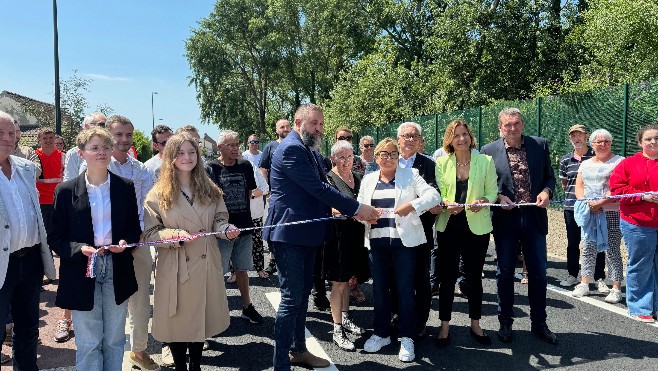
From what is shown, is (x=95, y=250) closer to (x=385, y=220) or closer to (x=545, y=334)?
(x=385, y=220)

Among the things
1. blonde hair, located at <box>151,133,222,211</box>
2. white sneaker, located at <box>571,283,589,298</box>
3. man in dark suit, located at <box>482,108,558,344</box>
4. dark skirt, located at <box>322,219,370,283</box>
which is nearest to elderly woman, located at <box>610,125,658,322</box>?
white sneaker, located at <box>571,283,589,298</box>

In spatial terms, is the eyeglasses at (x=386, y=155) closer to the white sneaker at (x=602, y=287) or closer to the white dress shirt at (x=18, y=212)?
the white dress shirt at (x=18, y=212)

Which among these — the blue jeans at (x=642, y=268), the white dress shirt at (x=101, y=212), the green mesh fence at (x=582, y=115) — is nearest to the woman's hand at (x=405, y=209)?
the white dress shirt at (x=101, y=212)

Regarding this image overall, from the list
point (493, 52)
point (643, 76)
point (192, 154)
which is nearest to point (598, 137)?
point (192, 154)

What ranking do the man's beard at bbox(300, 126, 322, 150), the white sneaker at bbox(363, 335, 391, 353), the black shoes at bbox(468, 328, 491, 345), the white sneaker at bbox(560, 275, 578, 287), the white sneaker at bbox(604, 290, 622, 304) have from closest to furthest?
the man's beard at bbox(300, 126, 322, 150) < the white sneaker at bbox(363, 335, 391, 353) < the black shoes at bbox(468, 328, 491, 345) < the white sneaker at bbox(604, 290, 622, 304) < the white sneaker at bbox(560, 275, 578, 287)

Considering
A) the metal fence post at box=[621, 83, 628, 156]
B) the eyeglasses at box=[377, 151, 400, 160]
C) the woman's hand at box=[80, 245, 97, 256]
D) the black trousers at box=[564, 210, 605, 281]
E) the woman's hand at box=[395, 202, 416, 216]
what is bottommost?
the black trousers at box=[564, 210, 605, 281]

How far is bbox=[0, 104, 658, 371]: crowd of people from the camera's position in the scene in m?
3.50

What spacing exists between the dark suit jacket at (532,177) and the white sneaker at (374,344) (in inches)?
59.9

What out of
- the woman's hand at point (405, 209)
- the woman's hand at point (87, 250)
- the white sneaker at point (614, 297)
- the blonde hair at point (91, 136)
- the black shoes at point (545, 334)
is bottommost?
the black shoes at point (545, 334)

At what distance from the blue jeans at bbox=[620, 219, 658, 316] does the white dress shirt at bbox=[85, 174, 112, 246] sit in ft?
16.4

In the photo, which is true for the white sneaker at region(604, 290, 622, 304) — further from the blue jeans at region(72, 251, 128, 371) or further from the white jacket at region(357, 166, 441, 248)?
the blue jeans at region(72, 251, 128, 371)

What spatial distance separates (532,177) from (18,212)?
4.35 meters

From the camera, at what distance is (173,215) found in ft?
12.0

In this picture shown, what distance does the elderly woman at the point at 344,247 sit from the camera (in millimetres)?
4930
